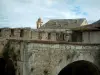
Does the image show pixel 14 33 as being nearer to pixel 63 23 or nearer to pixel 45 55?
pixel 45 55

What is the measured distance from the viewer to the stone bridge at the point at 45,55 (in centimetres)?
1538

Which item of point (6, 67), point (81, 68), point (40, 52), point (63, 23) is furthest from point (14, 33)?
point (63, 23)

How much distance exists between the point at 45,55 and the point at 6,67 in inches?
151

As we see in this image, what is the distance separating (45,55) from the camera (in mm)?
15812

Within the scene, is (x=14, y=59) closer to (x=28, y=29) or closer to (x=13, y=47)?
(x=13, y=47)

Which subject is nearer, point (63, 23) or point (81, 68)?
point (81, 68)

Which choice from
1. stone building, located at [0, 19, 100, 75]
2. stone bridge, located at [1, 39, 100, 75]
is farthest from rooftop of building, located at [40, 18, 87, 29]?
stone bridge, located at [1, 39, 100, 75]

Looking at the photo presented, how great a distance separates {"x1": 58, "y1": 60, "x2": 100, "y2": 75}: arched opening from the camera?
18.0 metres

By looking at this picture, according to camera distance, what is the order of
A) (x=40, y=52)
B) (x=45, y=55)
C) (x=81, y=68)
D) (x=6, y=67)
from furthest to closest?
(x=81, y=68), (x=6, y=67), (x=45, y=55), (x=40, y=52)

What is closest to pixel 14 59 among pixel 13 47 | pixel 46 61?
pixel 13 47

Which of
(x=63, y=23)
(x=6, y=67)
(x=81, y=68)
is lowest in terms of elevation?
(x=81, y=68)

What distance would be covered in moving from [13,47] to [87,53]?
4.94 m

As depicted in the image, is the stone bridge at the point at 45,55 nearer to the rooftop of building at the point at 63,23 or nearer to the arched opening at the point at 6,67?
the arched opening at the point at 6,67

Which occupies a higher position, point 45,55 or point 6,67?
point 45,55
